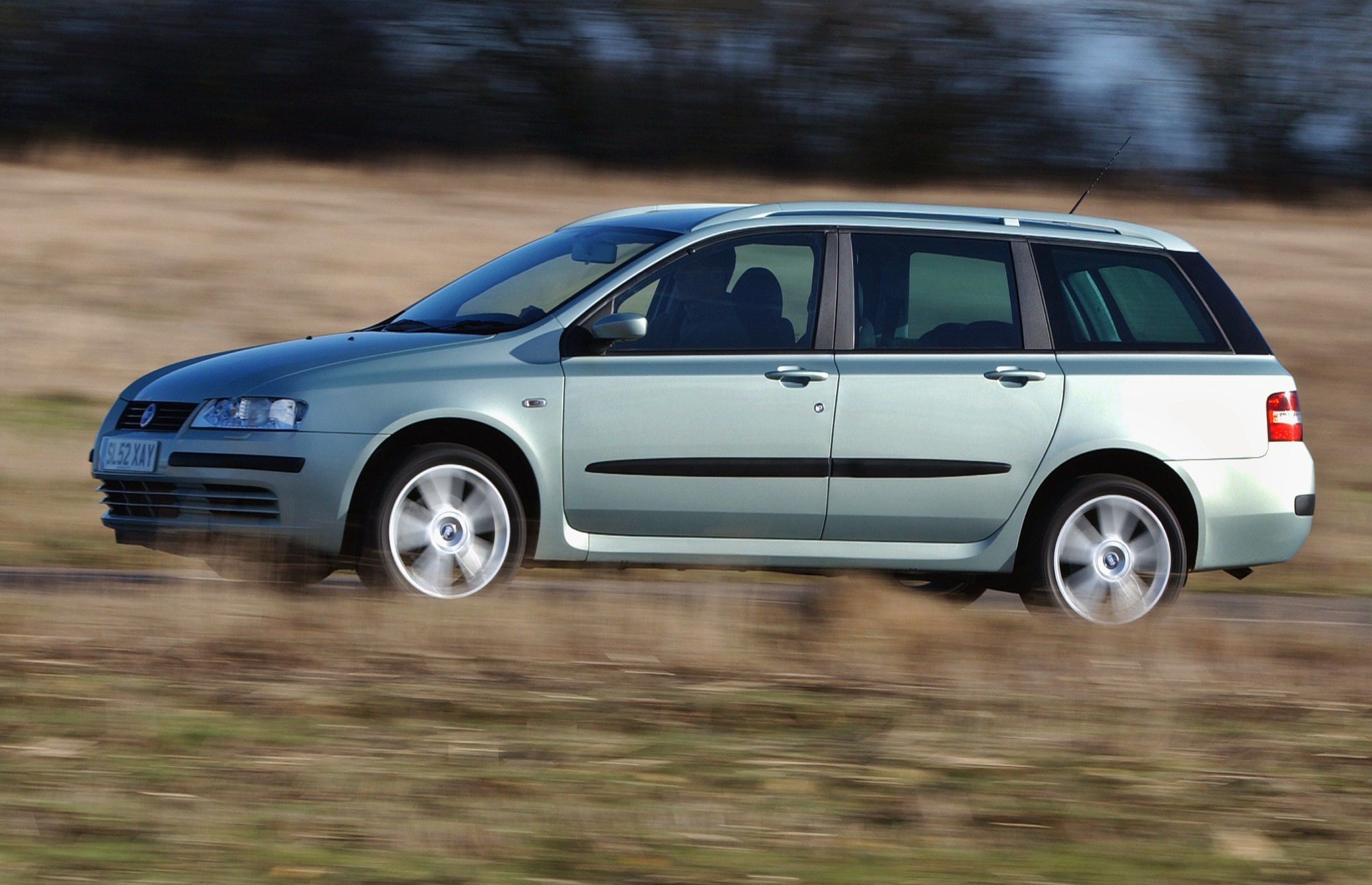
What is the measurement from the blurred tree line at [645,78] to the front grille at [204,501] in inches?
572

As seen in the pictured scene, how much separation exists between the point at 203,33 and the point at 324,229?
5231 millimetres

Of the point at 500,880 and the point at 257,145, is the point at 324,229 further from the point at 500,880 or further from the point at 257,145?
the point at 500,880

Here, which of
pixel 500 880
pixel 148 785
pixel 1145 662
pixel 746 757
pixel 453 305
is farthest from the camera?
pixel 453 305

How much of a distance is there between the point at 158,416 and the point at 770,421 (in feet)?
7.59

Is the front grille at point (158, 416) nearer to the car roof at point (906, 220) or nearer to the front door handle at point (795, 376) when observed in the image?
the car roof at point (906, 220)

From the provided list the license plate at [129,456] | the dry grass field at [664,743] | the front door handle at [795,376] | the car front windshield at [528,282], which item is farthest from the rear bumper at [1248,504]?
the license plate at [129,456]

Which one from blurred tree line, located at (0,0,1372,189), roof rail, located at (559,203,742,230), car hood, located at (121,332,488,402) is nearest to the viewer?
car hood, located at (121,332,488,402)

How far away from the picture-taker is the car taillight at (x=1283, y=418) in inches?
275

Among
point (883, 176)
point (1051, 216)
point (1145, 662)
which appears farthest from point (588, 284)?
point (883, 176)

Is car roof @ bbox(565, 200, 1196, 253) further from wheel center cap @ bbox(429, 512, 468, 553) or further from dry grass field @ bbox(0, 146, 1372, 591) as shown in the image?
dry grass field @ bbox(0, 146, 1372, 591)

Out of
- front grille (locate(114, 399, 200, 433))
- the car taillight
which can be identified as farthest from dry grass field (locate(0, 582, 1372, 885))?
the car taillight

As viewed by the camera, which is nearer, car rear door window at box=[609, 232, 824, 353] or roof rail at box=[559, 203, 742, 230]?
car rear door window at box=[609, 232, 824, 353]

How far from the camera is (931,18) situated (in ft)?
67.6

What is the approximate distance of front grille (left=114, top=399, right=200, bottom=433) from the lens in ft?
20.8
